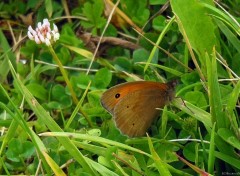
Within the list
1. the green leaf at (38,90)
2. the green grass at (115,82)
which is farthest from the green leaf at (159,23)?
the green leaf at (38,90)

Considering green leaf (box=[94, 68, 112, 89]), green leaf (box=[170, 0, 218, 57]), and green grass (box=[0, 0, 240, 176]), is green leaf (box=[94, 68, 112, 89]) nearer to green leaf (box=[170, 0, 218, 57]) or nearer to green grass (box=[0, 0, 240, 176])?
green grass (box=[0, 0, 240, 176])

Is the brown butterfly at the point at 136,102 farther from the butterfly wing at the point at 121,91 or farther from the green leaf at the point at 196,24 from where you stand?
the green leaf at the point at 196,24

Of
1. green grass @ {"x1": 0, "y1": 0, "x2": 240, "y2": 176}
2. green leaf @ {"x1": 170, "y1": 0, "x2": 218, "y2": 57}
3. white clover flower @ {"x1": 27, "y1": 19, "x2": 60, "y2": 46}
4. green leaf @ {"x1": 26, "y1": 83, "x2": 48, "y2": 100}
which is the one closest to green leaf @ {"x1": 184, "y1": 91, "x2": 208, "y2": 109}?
green grass @ {"x1": 0, "y1": 0, "x2": 240, "y2": 176}

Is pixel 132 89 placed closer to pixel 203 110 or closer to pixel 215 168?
pixel 203 110

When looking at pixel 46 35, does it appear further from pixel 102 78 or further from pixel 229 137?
pixel 229 137

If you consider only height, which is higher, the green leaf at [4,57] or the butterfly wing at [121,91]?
the butterfly wing at [121,91]

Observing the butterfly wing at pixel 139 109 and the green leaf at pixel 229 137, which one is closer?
the green leaf at pixel 229 137

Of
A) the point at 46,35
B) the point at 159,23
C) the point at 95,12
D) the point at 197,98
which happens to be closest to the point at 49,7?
the point at 95,12
